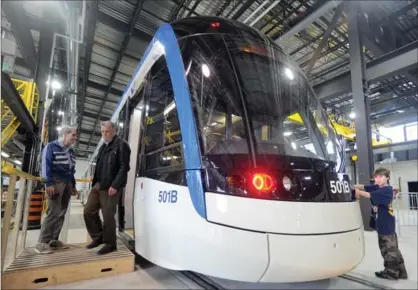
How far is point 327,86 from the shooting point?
7809mm

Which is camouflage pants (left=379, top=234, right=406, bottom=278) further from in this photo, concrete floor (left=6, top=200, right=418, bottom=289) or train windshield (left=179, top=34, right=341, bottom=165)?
train windshield (left=179, top=34, right=341, bottom=165)

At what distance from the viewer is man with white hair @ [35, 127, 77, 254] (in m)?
3.15

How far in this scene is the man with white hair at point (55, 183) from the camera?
3.15 meters

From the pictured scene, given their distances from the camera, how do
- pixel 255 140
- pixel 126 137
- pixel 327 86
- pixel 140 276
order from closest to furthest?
pixel 255 140 → pixel 140 276 → pixel 126 137 → pixel 327 86

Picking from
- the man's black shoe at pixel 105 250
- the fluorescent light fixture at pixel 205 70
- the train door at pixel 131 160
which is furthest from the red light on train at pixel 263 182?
the train door at pixel 131 160

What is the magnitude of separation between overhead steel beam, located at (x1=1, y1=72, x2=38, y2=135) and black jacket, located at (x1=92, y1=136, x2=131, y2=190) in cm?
176

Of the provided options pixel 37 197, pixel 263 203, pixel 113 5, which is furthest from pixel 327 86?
pixel 37 197

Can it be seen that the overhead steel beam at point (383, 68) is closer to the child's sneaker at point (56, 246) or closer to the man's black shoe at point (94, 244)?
the man's black shoe at point (94, 244)

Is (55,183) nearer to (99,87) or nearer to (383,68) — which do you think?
(383,68)

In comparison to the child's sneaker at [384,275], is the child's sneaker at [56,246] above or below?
above

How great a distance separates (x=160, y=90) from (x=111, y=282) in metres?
1.90

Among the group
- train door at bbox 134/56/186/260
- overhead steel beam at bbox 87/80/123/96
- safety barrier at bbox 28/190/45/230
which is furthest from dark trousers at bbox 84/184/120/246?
overhead steel beam at bbox 87/80/123/96

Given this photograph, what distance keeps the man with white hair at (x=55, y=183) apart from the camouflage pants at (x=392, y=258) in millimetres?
3823

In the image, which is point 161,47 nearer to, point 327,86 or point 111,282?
point 111,282
